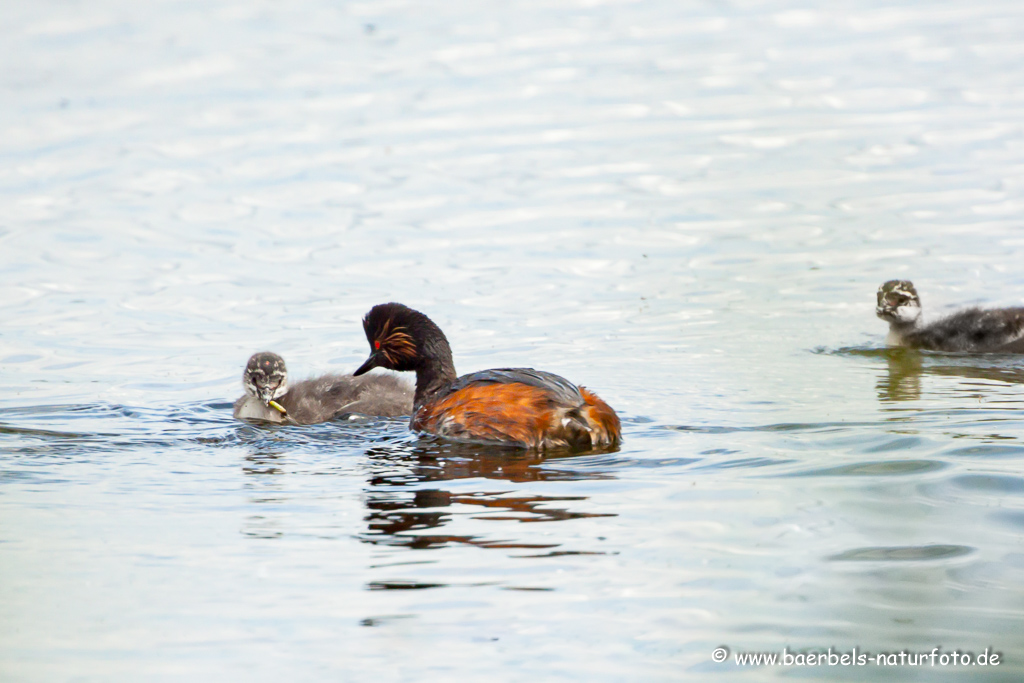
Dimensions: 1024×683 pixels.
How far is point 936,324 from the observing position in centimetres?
1176

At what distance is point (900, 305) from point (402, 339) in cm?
434

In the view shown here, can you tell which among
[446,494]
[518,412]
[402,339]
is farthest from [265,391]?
[446,494]

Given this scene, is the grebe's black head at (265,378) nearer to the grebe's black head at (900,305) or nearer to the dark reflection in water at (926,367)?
the dark reflection in water at (926,367)

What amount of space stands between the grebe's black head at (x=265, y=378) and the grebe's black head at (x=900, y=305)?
195 inches

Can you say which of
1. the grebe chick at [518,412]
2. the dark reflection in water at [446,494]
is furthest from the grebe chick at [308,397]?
the dark reflection in water at [446,494]

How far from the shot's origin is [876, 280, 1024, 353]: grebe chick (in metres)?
11.3

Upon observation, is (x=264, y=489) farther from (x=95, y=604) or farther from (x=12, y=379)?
(x=12, y=379)

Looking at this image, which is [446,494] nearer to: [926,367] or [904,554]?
[904,554]

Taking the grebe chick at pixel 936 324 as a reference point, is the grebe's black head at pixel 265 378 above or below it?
below

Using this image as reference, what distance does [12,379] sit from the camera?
10.3m

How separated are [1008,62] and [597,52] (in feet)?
18.0

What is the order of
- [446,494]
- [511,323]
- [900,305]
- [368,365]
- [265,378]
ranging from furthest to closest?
1. [900,305]
2. [511,323]
3. [368,365]
4. [265,378]
5. [446,494]

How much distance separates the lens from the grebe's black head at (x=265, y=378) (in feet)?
31.2

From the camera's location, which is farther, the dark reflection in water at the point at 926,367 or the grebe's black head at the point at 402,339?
the dark reflection in water at the point at 926,367
